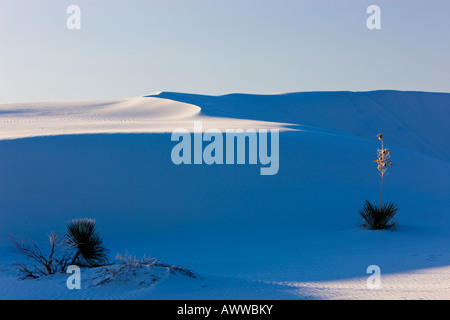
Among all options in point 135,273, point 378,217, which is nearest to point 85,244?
point 135,273

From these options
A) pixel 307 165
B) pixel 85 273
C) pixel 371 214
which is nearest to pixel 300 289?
pixel 85 273

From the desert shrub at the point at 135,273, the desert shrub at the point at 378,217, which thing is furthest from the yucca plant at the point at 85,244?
the desert shrub at the point at 378,217

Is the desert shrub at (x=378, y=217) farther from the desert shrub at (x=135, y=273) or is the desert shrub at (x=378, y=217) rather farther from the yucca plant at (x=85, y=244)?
the desert shrub at (x=135, y=273)

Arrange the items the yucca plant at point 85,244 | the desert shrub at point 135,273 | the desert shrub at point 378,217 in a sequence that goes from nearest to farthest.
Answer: the desert shrub at point 135,273 < the yucca plant at point 85,244 < the desert shrub at point 378,217

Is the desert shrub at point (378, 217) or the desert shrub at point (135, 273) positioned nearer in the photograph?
the desert shrub at point (135, 273)

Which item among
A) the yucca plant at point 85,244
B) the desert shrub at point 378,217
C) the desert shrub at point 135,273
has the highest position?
the desert shrub at point 378,217

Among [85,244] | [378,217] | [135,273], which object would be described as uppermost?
[378,217]

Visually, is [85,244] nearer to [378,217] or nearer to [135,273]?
[135,273]

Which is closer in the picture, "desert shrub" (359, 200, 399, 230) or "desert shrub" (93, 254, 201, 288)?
"desert shrub" (93, 254, 201, 288)

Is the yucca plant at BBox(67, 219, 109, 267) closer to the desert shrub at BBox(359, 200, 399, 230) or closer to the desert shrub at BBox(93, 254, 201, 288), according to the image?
the desert shrub at BBox(93, 254, 201, 288)

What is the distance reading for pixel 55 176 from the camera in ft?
53.2

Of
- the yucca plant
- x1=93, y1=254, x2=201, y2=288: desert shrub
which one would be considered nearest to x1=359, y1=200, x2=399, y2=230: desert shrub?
the yucca plant
